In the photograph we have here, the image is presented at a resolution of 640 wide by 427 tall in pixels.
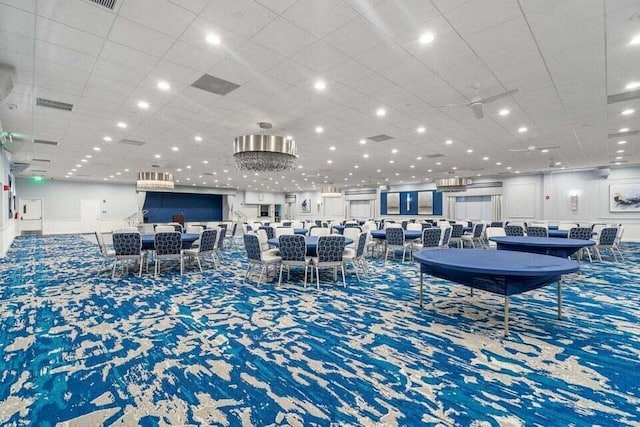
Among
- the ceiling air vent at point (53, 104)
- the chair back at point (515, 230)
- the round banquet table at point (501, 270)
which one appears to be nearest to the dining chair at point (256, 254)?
the round banquet table at point (501, 270)

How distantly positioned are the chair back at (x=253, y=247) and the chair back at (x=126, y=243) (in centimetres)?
228

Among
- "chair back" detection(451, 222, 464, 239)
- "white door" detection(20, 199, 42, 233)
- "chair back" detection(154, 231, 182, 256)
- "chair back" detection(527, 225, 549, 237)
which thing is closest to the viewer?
"chair back" detection(154, 231, 182, 256)

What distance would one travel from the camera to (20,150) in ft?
31.3

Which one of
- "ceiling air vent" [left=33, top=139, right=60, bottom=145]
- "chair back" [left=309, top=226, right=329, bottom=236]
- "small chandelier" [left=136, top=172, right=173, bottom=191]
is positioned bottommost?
"chair back" [left=309, top=226, right=329, bottom=236]

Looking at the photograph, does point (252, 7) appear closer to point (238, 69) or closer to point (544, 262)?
point (238, 69)

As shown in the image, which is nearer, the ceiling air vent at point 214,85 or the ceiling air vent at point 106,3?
the ceiling air vent at point 106,3

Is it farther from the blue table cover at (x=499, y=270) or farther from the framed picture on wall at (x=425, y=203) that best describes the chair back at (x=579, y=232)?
the framed picture on wall at (x=425, y=203)

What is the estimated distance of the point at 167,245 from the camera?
20.2ft

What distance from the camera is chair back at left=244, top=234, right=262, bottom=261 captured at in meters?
5.38

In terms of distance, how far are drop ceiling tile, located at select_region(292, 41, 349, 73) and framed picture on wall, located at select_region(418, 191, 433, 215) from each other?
17.4m

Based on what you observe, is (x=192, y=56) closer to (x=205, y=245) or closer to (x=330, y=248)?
(x=330, y=248)

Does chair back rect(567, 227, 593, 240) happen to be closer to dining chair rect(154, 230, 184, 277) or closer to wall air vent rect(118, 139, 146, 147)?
dining chair rect(154, 230, 184, 277)

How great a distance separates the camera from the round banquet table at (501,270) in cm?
292

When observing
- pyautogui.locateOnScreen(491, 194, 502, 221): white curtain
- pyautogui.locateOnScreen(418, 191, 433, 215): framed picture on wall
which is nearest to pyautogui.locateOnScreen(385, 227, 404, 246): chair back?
pyautogui.locateOnScreen(491, 194, 502, 221): white curtain
